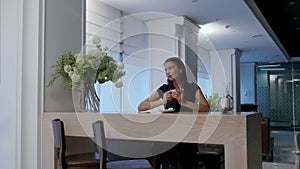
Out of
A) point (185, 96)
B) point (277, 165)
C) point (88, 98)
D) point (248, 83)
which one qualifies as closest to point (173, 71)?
point (185, 96)

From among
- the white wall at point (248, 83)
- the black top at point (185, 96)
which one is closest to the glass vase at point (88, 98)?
the black top at point (185, 96)

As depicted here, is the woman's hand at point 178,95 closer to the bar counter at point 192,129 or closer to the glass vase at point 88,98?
the glass vase at point 88,98

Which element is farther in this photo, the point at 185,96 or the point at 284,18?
the point at 284,18

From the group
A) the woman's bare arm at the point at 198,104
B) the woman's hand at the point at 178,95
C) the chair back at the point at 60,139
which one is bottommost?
the chair back at the point at 60,139

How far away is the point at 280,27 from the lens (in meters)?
7.13

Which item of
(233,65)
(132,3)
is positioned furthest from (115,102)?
(233,65)

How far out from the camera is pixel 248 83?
9711 mm

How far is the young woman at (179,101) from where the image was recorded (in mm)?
2145

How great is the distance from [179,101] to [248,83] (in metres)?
7.84

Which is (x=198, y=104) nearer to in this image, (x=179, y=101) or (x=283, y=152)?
(x=179, y=101)

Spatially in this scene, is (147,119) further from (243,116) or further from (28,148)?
(28,148)

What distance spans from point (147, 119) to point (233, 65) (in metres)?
6.35

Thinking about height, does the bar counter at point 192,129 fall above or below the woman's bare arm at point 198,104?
below

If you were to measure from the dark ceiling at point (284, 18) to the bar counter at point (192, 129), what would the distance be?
12.1 feet
